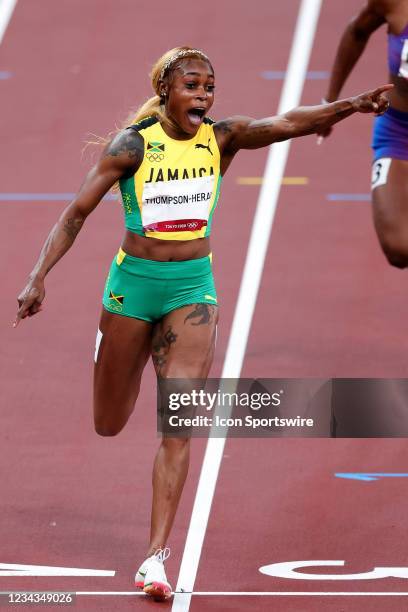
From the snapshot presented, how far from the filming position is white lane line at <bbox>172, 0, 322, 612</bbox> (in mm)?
8234

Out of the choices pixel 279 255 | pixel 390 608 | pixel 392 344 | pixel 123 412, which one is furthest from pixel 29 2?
pixel 390 608

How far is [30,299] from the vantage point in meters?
7.43

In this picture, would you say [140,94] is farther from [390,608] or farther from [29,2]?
[390,608]

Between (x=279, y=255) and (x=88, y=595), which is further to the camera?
(x=279, y=255)

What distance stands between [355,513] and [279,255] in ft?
14.5

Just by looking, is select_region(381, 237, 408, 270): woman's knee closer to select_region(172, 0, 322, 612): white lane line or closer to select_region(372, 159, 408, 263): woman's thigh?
select_region(372, 159, 408, 263): woman's thigh

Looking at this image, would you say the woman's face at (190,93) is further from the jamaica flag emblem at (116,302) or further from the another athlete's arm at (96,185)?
the jamaica flag emblem at (116,302)

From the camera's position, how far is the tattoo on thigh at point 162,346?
25.7 feet

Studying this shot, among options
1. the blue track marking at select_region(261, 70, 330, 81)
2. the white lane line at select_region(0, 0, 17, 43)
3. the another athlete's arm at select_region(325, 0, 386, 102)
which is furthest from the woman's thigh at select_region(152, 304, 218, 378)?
the white lane line at select_region(0, 0, 17, 43)

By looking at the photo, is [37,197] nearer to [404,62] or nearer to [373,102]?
[404,62]

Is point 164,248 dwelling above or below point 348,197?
below

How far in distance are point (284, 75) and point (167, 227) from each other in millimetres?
8501

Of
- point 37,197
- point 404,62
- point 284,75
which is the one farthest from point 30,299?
point 284,75

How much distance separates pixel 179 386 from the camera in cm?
770
